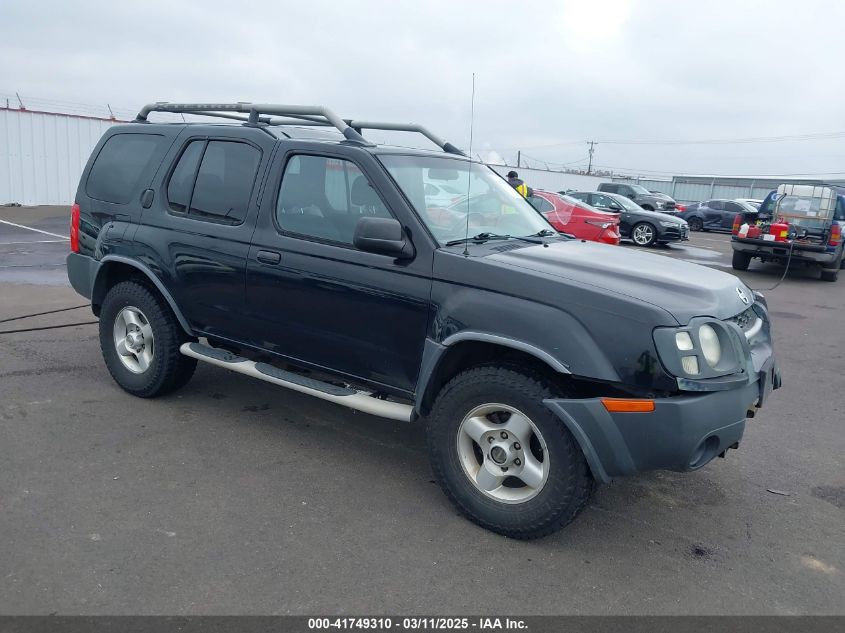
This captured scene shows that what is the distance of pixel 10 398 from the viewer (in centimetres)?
499

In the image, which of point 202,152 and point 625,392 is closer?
point 625,392

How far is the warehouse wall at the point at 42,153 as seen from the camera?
23.3 m

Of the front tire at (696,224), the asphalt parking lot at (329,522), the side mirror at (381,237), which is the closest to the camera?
the asphalt parking lot at (329,522)

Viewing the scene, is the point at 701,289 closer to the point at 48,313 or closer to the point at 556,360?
the point at 556,360

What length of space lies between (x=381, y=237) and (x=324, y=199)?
74cm

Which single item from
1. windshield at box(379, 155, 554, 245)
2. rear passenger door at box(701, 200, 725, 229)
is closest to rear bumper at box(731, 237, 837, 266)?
windshield at box(379, 155, 554, 245)

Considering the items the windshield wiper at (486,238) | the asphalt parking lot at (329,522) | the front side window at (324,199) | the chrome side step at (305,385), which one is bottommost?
the asphalt parking lot at (329,522)

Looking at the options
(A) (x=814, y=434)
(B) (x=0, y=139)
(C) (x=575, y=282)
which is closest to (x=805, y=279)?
(A) (x=814, y=434)

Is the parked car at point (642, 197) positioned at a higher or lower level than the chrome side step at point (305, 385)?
higher

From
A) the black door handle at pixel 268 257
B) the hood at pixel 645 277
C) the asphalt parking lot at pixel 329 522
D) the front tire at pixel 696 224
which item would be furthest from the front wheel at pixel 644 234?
the black door handle at pixel 268 257

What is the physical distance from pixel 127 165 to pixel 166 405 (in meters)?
1.78

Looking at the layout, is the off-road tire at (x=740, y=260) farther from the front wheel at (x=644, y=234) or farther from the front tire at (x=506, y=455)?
the front tire at (x=506, y=455)

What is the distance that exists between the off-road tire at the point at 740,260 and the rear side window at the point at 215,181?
1249cm
